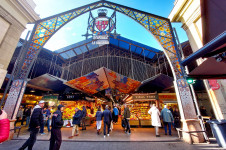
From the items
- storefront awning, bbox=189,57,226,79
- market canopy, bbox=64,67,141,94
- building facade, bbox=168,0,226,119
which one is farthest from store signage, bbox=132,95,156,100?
storefront awning, bbox=189,57,226,79

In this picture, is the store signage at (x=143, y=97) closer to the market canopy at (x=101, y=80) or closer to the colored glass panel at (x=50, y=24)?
the market canopy at (x=101, y=80)

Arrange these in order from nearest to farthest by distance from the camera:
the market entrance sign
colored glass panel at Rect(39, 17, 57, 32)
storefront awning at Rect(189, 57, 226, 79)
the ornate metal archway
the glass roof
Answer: storefront awning at Rect(189, 57, 226, 79), the ornate metal archway, colored glass panel at Rect(39, 17, 57, 32), the market entrance sign, the glass roof

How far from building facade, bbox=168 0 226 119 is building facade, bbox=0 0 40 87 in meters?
6.82

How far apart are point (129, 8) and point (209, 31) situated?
6.09 meters

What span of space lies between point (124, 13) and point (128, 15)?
0.36 m

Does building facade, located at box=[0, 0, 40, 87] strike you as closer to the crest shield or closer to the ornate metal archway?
the ornate metal archway

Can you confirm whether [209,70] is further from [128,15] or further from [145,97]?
[145,97]

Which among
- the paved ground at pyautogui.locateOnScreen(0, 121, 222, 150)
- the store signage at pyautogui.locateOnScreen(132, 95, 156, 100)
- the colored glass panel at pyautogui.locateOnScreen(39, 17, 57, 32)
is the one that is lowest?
the paved ground at pyautogui.locateOnScreen(0, 121, 222, 150)

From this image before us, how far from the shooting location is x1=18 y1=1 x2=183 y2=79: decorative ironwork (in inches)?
218

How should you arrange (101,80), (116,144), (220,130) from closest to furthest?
1. (220,130)
2. (116,144)
3. (101,80)

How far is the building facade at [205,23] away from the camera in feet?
7.12

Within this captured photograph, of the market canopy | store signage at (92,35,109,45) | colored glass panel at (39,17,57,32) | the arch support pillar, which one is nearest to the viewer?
the arch support pillar

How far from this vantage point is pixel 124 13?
277 inches

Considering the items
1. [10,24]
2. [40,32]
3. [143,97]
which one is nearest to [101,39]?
[40,32]
